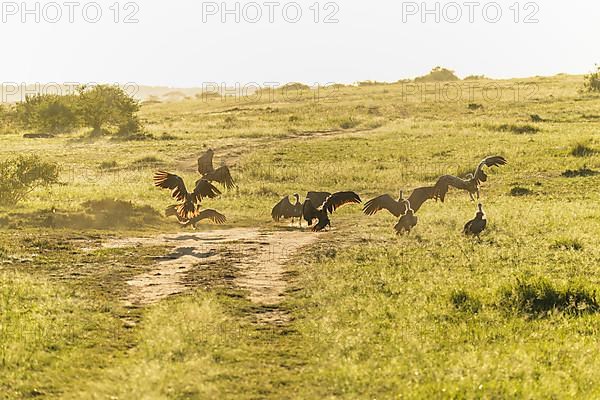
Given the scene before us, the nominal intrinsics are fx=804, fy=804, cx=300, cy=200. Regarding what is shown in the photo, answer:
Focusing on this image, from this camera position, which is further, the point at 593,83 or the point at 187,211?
the point at 593,83

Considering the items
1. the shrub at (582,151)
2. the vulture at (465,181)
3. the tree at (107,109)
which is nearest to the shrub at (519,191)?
the vulture at (465,181)

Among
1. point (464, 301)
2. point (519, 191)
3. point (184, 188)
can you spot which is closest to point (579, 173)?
point (519, 191)

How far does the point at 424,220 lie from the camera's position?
23.5 meters

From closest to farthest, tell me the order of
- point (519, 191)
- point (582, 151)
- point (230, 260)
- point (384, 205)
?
point (230, 260), point (384, 205), point (519, 191), point (582, 151)

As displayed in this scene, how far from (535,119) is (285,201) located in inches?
1348

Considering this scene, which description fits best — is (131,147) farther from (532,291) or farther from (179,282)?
(532,291)

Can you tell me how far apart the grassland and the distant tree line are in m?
21.8

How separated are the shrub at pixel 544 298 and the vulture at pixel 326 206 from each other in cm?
727

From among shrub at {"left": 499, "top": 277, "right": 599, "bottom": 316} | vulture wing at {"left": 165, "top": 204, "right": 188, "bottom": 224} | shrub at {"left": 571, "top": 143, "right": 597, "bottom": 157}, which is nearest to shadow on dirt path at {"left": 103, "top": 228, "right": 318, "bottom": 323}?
vulture wing at {"left": 165, "top": 204, "right": 188, "bottom": 224}

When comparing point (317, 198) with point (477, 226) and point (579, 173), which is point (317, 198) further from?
point (579, 173)

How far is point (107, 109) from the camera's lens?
192ft

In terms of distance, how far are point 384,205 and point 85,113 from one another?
41533mm

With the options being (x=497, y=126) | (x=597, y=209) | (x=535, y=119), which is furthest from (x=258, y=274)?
(x=535, y=119)

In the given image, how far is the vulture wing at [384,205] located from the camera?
21.0 metres
